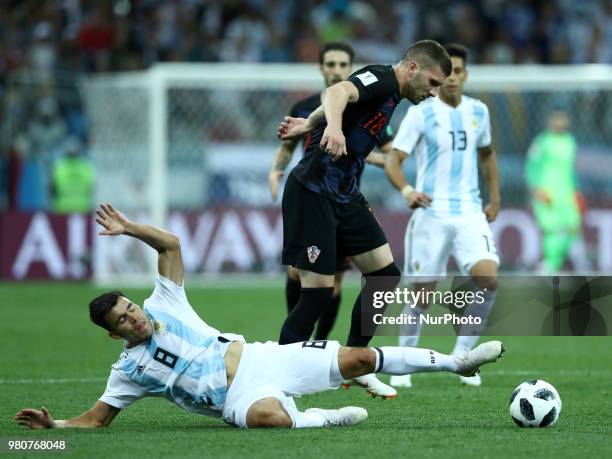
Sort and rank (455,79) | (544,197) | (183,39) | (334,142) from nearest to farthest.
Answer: (334,142)
(455,79)
(544,197)
(183,39)

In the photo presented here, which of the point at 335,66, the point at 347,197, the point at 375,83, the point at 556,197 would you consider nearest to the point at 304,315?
the point at 347,197

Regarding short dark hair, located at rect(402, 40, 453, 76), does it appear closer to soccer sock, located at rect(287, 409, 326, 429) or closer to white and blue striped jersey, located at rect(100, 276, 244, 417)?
white and blue striped jersey, located at rect(100, 276, 244, 417)

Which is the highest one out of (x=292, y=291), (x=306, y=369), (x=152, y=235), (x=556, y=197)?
(x=152, y=235)

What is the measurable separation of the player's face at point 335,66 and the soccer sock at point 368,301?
2447mm

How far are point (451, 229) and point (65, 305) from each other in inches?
309

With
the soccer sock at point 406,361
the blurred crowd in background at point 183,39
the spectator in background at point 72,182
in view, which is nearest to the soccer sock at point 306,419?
the soccer sock at point 406,361

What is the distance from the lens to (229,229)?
1897cm

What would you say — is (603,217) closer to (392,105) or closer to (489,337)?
(489,337)

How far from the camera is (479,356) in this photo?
22.7ft

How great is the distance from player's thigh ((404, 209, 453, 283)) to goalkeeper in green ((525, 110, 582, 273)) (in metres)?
8.80

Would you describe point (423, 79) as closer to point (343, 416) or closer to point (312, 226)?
point (312, 226)

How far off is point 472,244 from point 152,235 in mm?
3291

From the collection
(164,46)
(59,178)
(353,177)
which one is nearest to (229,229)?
(59,178)
